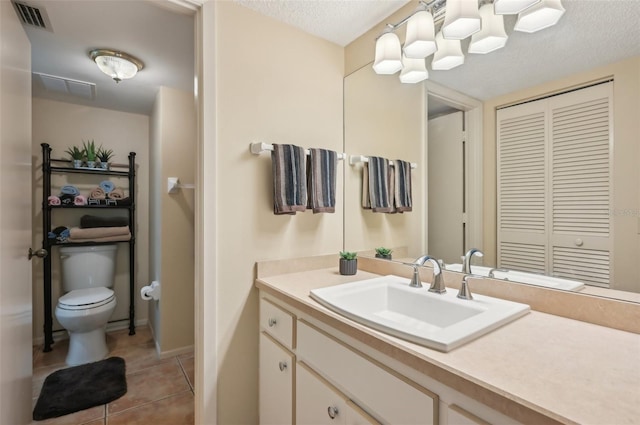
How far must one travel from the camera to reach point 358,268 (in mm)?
1729

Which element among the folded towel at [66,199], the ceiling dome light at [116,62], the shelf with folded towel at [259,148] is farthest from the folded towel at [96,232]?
the shelf with folded towel at [259,148]

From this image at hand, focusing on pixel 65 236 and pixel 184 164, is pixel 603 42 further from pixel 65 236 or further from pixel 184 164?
pixel 65 236

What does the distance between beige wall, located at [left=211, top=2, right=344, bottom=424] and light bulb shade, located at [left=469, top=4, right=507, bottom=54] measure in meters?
0.86

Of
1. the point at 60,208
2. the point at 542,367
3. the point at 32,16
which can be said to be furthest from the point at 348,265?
the point at 60,208

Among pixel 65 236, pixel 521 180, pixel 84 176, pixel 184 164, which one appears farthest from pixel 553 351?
pixel 84 176

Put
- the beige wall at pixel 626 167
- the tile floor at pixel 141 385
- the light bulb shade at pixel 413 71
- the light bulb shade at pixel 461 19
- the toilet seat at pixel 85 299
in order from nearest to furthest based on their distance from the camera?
the beige wall at pixel 626 167
the light bulb shade at pixel 461 19
the light bulb shade at pixel 413 71
the tile floor at pixel 141 385
the toilet seat at pixel 85 299

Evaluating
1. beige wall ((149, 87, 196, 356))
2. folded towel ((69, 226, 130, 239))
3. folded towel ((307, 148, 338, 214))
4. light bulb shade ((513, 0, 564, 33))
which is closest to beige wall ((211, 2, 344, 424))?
folded towel ((307, 148, 338, 214))

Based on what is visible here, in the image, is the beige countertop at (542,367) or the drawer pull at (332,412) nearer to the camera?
the beige countertop at (542,367)

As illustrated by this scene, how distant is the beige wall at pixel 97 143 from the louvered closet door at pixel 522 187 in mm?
3080

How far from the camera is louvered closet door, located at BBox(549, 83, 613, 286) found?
91 centimetres

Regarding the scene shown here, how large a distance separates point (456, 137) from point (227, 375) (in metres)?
1.53

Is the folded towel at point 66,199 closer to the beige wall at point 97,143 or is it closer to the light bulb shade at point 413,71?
the beige wall at point 97,143

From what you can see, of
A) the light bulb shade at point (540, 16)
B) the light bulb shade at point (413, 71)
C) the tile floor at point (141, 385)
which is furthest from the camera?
the tile floor at point (141, 385)

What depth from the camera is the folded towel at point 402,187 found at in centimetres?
156
